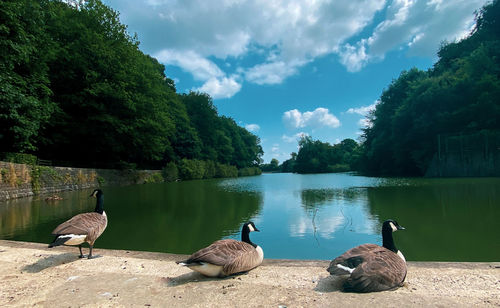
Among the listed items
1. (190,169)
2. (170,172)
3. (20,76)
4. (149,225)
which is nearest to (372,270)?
(149,225)

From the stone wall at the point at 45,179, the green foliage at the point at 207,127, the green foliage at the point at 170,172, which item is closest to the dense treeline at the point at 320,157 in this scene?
the green foliage at the point at 207,127

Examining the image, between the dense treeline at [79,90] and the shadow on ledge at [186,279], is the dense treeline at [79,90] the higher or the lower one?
the higher one

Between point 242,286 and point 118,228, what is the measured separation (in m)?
6.62

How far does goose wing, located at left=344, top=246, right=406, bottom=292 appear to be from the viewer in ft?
10.6

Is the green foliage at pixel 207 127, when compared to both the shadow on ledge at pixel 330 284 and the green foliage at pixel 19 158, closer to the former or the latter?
the green foliage at pixel 19 158

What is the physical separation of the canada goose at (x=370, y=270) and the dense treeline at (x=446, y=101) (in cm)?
3958

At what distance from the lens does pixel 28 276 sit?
4.05 meters

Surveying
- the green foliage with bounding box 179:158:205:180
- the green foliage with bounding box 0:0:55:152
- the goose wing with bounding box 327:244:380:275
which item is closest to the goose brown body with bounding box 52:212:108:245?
the goose wing with bounding box 327:244:380:275

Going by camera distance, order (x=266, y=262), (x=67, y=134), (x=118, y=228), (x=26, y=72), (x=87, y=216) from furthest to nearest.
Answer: (x=67, y=134)
(x=26, y=72)
(x=118, y=228)
(x=87, y=216)
(x=266, y=262)

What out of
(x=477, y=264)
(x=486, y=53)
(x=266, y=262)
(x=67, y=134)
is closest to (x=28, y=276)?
(x=266, y=262)

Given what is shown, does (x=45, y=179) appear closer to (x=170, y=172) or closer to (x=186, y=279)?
(x=186, y=279)

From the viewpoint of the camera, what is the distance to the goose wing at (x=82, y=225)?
173 inches

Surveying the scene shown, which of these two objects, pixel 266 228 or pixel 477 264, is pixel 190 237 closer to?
pixel 266 228

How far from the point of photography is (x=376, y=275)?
324cm
